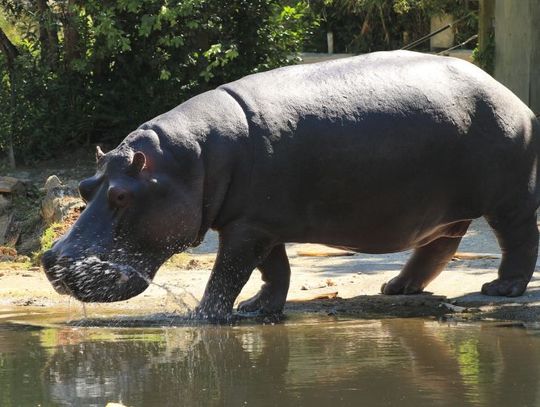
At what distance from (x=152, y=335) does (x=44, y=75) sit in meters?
8.52

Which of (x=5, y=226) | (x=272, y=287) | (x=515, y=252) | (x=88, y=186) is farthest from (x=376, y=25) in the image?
(x=88, y=186)

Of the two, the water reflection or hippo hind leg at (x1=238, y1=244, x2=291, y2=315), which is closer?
the water reflection

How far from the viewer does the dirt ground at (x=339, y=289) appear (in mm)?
Result: 7719

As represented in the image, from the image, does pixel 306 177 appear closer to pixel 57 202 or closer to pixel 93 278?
pixel 93 278

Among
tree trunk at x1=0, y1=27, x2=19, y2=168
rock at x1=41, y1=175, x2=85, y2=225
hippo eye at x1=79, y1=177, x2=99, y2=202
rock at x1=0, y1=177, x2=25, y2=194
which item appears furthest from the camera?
tree trunk at x1=0, y1=27, x2=19, y2=168

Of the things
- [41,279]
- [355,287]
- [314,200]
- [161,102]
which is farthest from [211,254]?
[161,102]

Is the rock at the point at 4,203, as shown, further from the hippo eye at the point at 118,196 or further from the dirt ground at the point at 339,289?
the hippo eye at the point at 118,196

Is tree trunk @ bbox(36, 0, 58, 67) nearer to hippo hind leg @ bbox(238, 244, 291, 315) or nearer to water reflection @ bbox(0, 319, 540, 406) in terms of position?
hippo hind leg @ bbox(238, 244, 291, 315)

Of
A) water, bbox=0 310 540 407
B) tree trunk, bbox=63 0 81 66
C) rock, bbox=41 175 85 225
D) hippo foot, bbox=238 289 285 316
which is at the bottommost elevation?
rock, bbox=41 175 85 225

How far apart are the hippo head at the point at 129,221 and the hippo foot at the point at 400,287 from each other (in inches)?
69.5

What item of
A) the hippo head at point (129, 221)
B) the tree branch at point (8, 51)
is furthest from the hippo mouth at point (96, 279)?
the tree branch at point (8, 51)

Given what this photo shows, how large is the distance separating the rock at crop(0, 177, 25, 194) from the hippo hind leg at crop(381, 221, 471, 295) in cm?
608

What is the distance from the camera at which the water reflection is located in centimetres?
509

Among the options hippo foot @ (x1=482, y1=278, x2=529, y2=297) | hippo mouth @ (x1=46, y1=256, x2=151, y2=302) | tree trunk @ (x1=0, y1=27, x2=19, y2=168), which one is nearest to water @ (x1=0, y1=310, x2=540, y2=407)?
hippo mouth @ (x1=46, y1=256, x2=151, y2=302)
